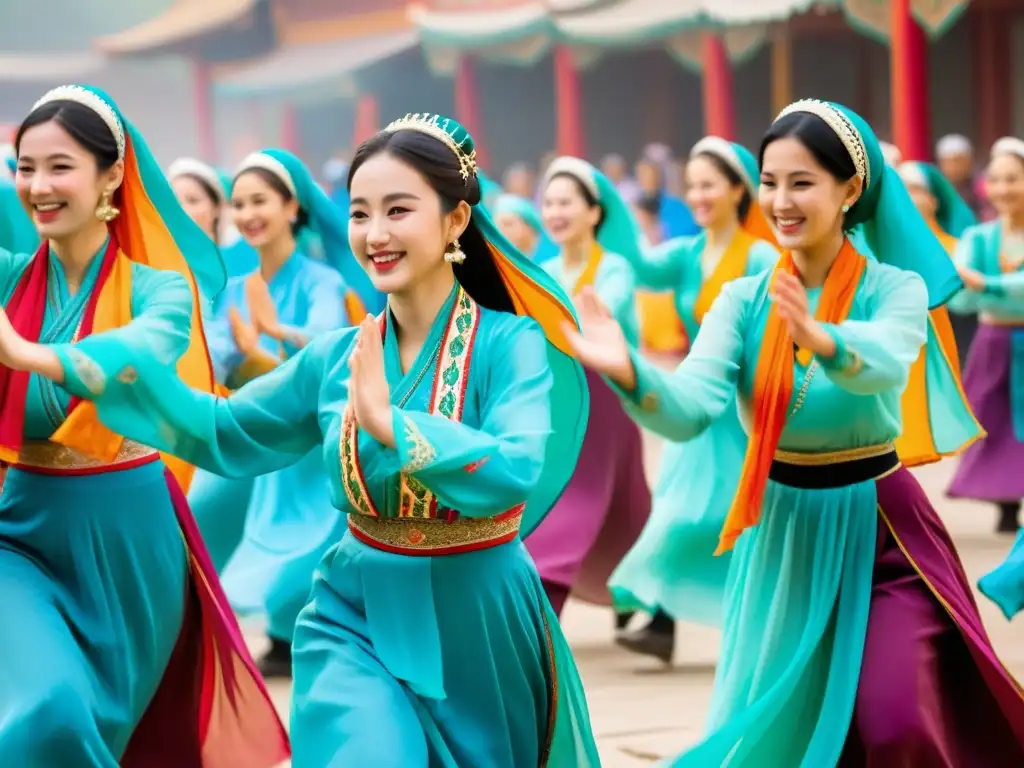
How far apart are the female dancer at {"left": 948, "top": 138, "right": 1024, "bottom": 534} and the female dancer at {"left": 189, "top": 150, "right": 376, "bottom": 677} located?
3436 mm

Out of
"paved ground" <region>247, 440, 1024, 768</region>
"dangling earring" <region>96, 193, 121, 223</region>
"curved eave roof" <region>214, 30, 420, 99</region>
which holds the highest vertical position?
"curved eave roof" <region>214, 30, 420, 99</region>

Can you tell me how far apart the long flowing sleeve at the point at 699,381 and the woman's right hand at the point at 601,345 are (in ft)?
0.09

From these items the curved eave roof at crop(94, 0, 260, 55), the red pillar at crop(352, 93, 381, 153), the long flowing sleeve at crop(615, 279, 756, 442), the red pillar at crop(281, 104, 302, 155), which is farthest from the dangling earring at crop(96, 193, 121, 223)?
the curved eave roof at crop(94, 0, 260, 55)

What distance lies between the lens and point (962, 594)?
3.96m

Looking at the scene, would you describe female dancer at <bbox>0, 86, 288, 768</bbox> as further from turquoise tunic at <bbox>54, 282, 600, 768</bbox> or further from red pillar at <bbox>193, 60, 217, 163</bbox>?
red pillar at <bbox>193, 60, 217, 163</bbox>

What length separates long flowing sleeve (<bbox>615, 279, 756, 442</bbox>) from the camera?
337 centimetres

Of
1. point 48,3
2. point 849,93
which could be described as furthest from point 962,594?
point 48,3

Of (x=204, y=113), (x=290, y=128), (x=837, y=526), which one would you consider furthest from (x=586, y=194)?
(x=204, y=113)

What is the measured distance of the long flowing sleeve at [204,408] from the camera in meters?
3.59

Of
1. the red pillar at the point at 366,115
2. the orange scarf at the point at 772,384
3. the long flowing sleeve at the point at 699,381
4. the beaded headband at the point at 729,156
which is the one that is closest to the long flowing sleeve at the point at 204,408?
the long flowing sleeve at the point at 699,381

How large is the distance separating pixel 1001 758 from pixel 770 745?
1.49 feet

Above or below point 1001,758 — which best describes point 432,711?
above

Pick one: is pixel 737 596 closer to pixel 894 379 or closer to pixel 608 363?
pixel 894 379

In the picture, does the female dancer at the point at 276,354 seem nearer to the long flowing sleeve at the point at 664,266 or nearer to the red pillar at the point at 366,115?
the long flowing sleeve at the point at 664,266
